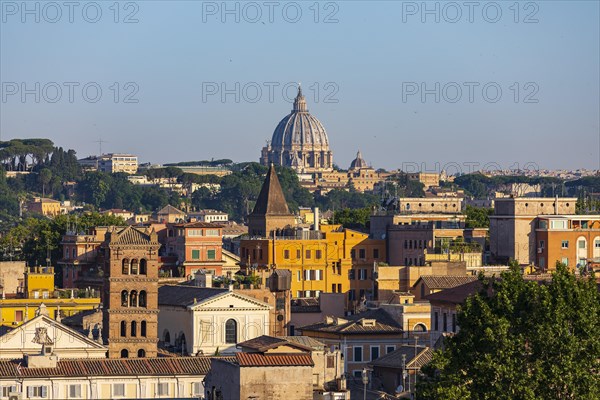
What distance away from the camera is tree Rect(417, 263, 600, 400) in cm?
4291

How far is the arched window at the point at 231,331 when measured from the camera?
70.6 metres

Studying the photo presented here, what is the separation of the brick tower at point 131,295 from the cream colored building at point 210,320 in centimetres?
454

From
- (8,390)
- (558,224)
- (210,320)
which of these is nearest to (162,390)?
(8,390)

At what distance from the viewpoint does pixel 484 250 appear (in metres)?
93.7

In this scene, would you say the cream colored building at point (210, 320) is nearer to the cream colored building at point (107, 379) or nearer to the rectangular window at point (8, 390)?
the cream colored building at point (107, 379)

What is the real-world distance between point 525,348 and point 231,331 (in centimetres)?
2802

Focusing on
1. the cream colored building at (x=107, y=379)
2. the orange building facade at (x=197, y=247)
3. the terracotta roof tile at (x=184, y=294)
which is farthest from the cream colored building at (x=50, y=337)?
the orange building facade at (x=197, y=247)

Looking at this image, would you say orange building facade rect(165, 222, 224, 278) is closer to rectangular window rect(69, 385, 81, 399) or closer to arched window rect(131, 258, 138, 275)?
arched window rect(131, 258, 138, 275)

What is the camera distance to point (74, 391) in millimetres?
54406

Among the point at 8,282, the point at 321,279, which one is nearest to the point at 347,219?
the point at 321,279

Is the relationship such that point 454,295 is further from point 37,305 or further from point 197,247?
point 197,247

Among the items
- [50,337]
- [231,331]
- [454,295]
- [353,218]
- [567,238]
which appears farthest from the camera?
[353,218]

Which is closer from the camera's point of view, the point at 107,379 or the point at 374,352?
the point at 107,379

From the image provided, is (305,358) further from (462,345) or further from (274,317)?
(274,317)
